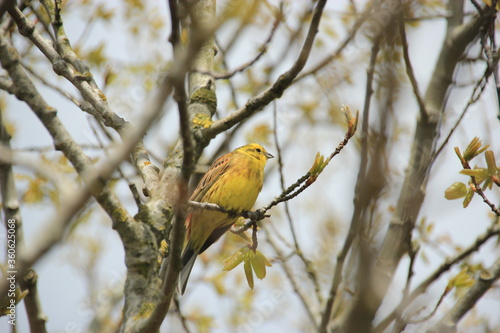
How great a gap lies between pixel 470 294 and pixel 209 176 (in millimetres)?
2314

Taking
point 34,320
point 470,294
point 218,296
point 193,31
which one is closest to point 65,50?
point 34,320

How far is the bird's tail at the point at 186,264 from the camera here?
12.5 feet

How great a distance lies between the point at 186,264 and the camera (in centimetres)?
411

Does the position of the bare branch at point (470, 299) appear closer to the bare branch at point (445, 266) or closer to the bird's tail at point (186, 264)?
the bare branch at point (445, 266)

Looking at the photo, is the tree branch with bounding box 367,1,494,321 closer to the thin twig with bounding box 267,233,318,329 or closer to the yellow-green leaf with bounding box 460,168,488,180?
the yellow-green leaf with bounding box 460,168,488,180

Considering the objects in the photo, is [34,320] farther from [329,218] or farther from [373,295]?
[329,218]

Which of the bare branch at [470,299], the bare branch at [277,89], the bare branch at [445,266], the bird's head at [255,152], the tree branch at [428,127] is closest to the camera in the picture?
the bare branch at [277,89]

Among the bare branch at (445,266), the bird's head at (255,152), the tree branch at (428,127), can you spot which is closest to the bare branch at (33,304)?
the bare branch at (445,266)

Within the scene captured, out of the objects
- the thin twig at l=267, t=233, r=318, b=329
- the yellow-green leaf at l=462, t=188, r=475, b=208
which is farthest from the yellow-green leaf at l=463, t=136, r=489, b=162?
the thin twig at l=267, t=233, r=318, b=329

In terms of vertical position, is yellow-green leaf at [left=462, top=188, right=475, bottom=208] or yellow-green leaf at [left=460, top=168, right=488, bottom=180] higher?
yellow-green leaf at [left=460, top=168, right=488, bottom=180]

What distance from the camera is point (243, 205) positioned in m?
4.12

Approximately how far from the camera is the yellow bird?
4121 mm

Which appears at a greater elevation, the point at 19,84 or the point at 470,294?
the point at 19,84

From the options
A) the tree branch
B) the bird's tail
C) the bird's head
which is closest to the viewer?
the tree branch
